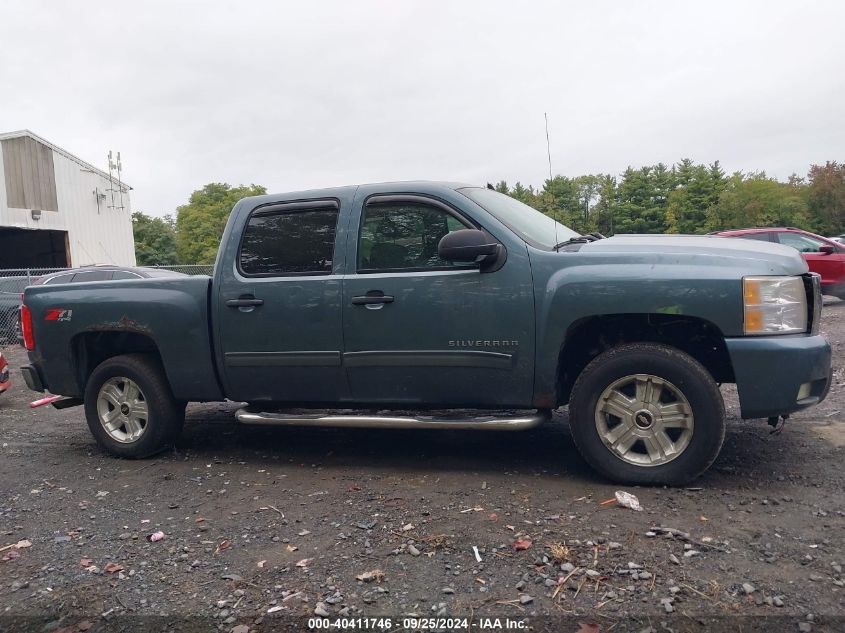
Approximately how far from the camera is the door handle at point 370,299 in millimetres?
4555

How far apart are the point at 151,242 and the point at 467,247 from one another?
2817 inches

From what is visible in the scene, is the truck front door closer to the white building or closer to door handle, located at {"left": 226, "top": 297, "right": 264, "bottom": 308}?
door handle, located at {"left": 226, "top": 297, "right": 264, "bottom": 308}

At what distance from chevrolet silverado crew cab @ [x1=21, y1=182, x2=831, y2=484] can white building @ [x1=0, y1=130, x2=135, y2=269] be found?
844 inches

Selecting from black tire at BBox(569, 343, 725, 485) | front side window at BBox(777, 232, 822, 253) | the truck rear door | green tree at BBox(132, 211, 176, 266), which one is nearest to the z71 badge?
the truck rear door

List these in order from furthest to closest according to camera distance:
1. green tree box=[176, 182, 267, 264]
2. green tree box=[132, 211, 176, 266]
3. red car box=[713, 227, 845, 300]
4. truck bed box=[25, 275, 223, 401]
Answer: green tree box=[176, 182, 267, 264]
green tree box=[132, 211, 176, 266]
red car box=[713, 227, 845, 300]
truck bed box=[25, 275, 223, 401]

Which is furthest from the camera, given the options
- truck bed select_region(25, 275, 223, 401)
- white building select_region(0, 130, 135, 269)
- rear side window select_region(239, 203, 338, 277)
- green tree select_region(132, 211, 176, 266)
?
green tree select_region(132, 211, 176, 266)

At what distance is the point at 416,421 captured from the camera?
4.45 metres

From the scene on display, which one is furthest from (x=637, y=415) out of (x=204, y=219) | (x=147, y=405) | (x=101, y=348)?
(x=204, y=219)

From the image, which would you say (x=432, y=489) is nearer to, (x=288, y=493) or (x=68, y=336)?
(x=288, y=493)

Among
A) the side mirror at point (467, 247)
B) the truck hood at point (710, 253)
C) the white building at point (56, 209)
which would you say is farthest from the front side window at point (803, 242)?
the white building at point (56, 209)

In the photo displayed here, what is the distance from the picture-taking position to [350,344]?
4.68 m

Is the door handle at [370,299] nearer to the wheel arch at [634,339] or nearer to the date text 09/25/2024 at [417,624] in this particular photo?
the wheel arch at [634,339]

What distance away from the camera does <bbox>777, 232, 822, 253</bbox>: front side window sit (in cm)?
1394

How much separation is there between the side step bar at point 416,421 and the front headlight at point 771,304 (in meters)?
1.35
